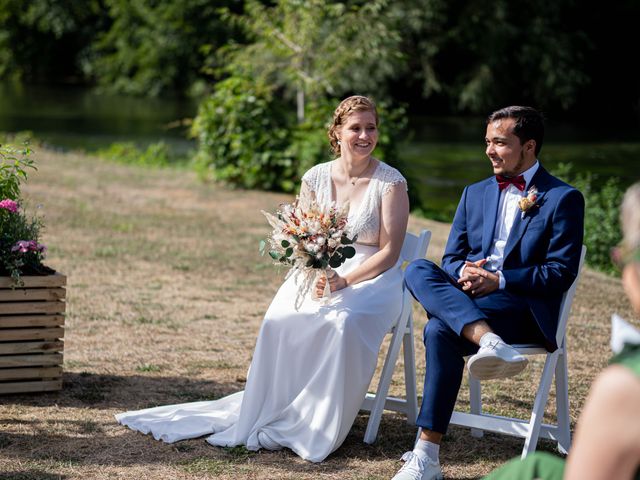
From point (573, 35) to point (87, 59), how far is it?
91.7 ft

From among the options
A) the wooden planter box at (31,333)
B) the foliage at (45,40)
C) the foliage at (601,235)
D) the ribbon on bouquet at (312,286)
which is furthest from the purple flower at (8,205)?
the foliage at (45,40)

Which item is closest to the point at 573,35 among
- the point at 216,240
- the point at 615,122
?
the point at 615,122

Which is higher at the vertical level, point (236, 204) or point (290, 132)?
point (290, 132)

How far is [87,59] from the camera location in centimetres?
4766

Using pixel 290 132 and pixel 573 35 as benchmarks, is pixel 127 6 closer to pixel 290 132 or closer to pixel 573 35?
pixel 573 35

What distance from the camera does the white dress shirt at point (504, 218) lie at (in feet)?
15.1

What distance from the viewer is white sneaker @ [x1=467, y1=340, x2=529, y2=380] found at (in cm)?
404

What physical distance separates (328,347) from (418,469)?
2.66 feet

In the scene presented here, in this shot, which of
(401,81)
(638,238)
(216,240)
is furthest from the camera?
(401,81)

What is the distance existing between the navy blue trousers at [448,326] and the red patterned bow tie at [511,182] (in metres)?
0.53

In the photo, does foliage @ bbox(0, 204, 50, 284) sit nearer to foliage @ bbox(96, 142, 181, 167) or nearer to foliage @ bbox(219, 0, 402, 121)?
foliage @ bbox(219, 0, 402, 121)

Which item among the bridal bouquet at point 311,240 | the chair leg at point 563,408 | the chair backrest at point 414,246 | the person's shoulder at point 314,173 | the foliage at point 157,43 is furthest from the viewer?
the foliage at point 157,43

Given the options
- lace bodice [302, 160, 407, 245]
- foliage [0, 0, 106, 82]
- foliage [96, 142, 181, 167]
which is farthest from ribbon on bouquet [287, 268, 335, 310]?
foliage [0, 0, 106, 82]

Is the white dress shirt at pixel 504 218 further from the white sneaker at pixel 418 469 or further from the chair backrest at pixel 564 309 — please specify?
the white sneaker at pixel 418 469
